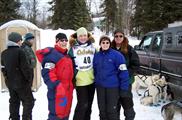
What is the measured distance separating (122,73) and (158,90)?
3.57 m

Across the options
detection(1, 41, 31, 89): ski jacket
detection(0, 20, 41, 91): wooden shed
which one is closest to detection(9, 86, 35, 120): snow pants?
detection(1, 41, 31, 89): ski jacket

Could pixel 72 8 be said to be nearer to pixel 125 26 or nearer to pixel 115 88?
pixel 125 26

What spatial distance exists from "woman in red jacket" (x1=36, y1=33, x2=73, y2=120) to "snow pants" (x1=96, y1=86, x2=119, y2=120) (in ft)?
1.95

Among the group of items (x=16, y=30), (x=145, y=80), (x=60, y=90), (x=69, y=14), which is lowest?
(x=145, y=80)

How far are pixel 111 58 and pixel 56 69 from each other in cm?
87

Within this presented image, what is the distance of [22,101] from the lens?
650cm

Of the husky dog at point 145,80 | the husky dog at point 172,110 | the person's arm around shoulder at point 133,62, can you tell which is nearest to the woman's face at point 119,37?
the person's arm around shoulder at point 133,62

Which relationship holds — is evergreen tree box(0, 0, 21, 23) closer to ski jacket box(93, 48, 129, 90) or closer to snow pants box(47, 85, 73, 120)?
ski jacket box(93, 48, 129, 90)

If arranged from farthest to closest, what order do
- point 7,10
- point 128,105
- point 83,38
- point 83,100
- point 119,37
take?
point 7,10 → point 128,105 → point 119,37 → point 83,100 → point 83,38

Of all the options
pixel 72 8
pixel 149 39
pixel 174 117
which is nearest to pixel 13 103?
pixel 174 117

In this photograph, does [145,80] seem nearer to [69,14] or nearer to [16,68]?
[16,68]

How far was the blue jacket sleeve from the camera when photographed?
5.53 metres

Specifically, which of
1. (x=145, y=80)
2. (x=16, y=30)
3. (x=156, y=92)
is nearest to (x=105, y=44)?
(x=156, y=92)

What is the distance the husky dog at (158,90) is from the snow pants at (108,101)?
3287mm
